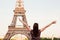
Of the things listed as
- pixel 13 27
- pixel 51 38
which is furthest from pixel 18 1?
pixel 51 38

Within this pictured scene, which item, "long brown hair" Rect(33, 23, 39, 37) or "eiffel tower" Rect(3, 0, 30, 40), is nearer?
"long brown hair" Rect(33, 23, 39, 37)

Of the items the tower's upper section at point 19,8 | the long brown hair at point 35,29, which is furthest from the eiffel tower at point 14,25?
the long brown hair at point 35,29

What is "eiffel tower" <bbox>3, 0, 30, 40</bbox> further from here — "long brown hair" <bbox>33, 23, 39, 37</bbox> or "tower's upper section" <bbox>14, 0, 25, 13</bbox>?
"long brown hair" <bbox>33, 23, 39, 37</bbox>

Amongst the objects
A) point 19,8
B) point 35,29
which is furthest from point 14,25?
point 35,29

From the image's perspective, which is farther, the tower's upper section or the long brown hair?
the tower's upper section

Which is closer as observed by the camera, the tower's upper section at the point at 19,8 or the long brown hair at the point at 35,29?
the long brown hair at the point at 35,29

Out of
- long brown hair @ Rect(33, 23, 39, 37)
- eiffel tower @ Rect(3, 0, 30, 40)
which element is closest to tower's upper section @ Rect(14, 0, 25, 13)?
eiffel tower @ Rect(3, 0, 30, 40)

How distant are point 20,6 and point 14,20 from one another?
1.98 metres

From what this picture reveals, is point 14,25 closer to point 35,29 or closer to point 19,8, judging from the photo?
point 19,8

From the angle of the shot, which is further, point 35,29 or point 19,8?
point 19,8

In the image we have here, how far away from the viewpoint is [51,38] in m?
44.9

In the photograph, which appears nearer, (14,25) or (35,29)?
(35,29)

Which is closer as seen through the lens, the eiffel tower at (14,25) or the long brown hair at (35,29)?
the long brown hair at (35,29)

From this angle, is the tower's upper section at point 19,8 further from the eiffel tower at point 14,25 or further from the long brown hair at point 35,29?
the long brown hair at point 35,29
